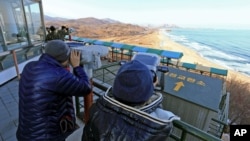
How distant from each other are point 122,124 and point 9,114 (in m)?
2.95

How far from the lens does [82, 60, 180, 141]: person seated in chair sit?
2.18ft

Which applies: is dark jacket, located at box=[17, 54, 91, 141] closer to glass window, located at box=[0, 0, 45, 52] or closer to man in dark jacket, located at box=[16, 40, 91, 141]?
man in dark jacket, located at box=[16, 40, 91, 141]

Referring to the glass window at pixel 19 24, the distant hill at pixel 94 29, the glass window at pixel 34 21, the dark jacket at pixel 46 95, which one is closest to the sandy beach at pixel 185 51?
the distant hill at pixel 94 29

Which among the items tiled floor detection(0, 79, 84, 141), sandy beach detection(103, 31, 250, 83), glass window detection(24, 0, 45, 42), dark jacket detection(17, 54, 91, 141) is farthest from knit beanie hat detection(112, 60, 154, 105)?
sandy beach detection(103, 31, 250, 83)

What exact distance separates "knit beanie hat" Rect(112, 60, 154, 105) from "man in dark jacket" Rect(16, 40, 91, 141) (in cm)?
46

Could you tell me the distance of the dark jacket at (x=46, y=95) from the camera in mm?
1057

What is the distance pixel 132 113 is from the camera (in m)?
0.70

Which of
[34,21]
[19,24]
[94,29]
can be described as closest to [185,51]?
[34,21]

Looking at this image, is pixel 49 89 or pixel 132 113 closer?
pixel 132 113

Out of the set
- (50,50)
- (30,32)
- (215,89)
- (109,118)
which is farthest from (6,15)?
(215,89)

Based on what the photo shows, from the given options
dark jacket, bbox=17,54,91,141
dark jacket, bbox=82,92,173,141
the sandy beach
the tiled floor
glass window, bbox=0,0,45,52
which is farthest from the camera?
the sandy beach

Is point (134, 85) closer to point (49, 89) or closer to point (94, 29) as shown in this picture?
point (49, 89)

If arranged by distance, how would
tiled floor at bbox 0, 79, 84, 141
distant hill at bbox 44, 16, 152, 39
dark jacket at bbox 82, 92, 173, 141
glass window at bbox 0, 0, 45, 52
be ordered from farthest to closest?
distant hill at bbox 44, 16, 152, 39 → glass window at bbox 0, 0, 45, 52 → tiled floor at bbox 0, 79, 84, 141 → dark jacket at bbox 82, 92, 173, 141

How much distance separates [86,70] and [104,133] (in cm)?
58
